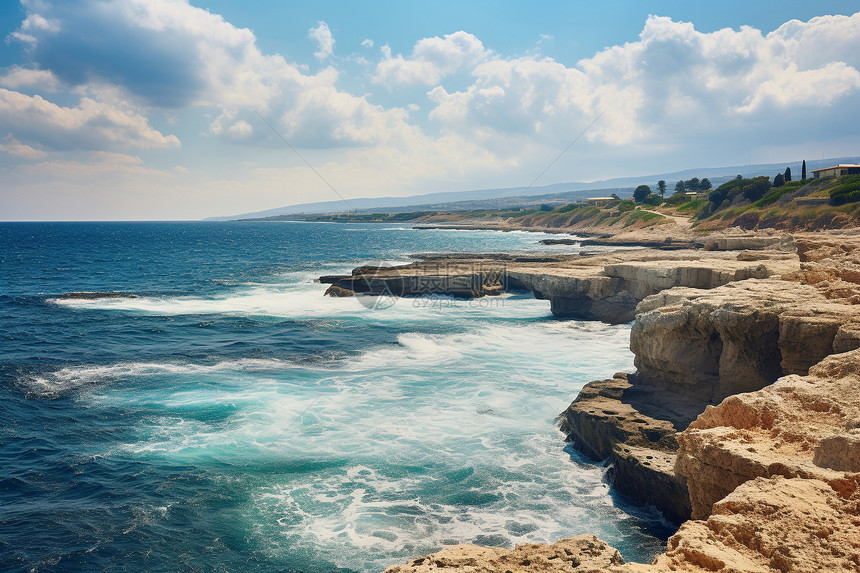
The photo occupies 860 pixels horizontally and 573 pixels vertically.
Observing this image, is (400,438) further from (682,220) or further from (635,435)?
(682,220)

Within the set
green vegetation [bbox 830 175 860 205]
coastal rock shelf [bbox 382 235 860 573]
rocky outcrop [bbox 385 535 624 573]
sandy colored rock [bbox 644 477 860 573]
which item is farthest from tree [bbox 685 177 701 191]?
rocky outcrop [bbox 385 535 624 573]

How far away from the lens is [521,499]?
11367 millimetres

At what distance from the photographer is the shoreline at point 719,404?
562cm

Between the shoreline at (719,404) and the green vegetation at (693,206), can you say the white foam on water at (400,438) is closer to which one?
the shoreline at (719,404)

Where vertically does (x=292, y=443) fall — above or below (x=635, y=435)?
below

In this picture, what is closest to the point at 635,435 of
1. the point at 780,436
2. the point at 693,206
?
the point at 780,436

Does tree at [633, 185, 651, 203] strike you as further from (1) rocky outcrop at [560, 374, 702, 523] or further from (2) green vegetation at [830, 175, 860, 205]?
(1) rocky outcrop at [560, 374, 702, 523]

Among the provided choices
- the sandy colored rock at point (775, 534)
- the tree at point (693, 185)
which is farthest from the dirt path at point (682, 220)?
the sandy colored rock at point (775, 534)

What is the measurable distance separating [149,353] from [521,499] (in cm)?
1892

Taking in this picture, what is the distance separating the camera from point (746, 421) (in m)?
8.05

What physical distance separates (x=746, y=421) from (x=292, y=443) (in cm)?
1060

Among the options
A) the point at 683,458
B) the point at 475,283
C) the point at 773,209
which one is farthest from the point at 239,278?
the point at 773,209

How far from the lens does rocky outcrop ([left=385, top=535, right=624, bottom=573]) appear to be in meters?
5.59

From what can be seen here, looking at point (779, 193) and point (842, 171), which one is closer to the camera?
point (842, 171)
